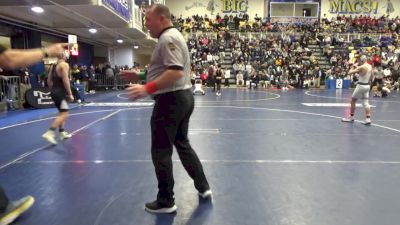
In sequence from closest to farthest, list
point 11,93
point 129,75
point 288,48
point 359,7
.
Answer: point 129,75 → point 11,93 → point 288,48 → point 359,7

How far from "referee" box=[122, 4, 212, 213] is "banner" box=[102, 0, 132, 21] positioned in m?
8.78

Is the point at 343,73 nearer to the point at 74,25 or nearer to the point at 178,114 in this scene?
the point at 74,25

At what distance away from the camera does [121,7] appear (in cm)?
1373

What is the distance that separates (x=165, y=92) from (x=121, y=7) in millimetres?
11746

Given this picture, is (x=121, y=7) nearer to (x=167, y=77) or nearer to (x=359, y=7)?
(x=167, y=77)

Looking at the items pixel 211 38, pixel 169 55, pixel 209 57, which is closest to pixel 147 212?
pixel 169 55

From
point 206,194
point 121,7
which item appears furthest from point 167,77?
point 121,7

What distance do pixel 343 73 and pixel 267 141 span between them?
2108 cm

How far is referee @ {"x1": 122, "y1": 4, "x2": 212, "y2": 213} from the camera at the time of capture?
2.83m

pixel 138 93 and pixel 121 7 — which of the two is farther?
pixel 121 7

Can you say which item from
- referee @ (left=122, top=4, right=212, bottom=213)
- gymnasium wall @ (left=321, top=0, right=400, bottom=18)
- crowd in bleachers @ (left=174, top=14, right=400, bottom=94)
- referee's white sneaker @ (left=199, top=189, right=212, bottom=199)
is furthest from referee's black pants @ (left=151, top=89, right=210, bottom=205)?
gymnasium wall @ (left=321, top=0, right=400, bottom=18)

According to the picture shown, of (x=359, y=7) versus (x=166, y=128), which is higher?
(x=359, y=7)

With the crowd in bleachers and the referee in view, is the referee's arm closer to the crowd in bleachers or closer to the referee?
the referee

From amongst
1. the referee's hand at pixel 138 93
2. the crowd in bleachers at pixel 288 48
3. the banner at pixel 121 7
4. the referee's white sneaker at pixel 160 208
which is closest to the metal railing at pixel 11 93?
the banner at pixel 121 7
